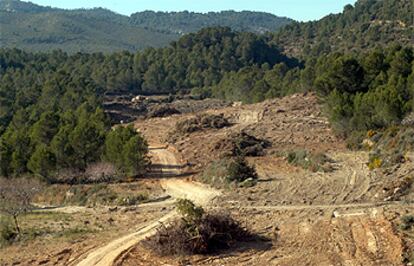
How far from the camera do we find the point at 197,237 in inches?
705

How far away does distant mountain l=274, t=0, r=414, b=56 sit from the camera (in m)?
95.3

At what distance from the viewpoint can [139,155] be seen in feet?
116

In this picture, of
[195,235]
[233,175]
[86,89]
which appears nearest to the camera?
[195,235]

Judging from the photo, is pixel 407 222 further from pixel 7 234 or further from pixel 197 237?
pixel 7 234

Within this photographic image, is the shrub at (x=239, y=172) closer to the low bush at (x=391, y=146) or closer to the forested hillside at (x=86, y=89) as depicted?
the low bush at (x=391, y=146)

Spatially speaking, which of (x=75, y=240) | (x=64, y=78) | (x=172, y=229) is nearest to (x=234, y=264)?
(x=172, y=229)

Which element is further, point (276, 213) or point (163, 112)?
point (163, 112)

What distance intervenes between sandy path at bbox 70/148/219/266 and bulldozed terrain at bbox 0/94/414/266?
4cm

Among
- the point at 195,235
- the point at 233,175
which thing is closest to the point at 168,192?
the point at 233,175

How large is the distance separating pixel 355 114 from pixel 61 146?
19.7m

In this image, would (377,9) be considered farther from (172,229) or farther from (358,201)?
(172,229)

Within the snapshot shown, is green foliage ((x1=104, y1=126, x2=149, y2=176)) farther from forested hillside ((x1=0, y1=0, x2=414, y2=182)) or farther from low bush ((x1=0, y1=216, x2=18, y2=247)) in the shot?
low bush ((x1=0, y1=216, x2=18, y2=247))

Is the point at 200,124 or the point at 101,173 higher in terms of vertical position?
the point at 200,124

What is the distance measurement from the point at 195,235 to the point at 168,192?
40.4 ft
